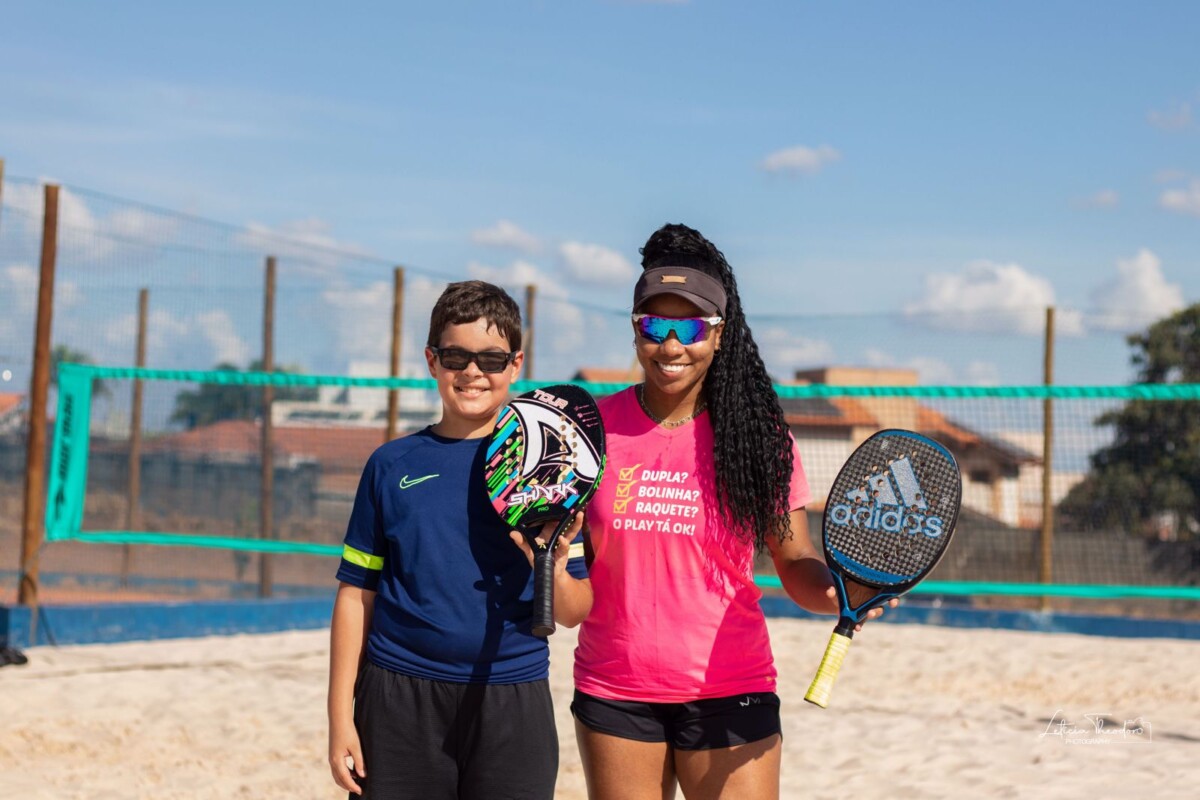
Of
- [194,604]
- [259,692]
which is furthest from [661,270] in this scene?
[194,604]

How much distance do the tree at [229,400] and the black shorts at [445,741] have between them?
716cm

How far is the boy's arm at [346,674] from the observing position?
2453 mm

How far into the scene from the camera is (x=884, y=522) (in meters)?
2.56

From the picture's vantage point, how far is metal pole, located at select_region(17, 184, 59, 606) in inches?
304

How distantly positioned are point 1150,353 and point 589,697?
9531 millimetres

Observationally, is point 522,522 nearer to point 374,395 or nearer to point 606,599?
point 606,599

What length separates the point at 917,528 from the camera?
254 centimetres

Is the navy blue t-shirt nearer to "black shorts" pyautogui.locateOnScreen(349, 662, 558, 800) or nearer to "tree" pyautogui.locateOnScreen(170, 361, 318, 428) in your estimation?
"black shorts" pyautogui.locateOnScreen(349, 662, 558, 800)

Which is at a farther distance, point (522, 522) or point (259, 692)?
point (259, 692)

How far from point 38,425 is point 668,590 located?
635 centimetres

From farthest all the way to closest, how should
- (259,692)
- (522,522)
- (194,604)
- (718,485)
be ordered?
(194,604) → (259,692) → (718,485) → (522,522)

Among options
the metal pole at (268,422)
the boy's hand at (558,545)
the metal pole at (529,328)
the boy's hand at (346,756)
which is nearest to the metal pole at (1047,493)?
the metal pole at (529,328)

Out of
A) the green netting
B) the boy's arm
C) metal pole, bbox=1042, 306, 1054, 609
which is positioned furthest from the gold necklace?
metal pole, bbox=1042, 306, 1054, 609

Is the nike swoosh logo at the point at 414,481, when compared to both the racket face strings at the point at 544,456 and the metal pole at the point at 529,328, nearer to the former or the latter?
the racket face strings at the point at 544,456
